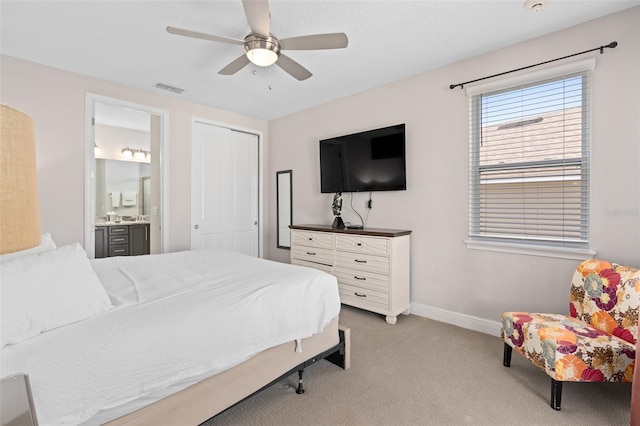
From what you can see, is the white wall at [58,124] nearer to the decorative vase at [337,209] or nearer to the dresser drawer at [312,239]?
the dresser drawer at [312,239]

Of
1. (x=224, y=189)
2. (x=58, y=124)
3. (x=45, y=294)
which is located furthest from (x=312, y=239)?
(x=58, y=124)

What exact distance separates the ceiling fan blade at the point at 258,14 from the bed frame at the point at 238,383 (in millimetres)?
1989

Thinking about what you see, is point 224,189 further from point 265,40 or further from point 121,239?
point 265,40

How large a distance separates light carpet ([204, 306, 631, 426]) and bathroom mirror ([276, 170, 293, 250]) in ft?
8.49

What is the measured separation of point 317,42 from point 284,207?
120 inches

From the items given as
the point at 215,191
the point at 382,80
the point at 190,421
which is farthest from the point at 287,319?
the point at 215,191

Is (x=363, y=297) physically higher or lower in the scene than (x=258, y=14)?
lower

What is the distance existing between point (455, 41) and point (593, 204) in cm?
172

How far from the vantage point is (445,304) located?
3211 millimetres

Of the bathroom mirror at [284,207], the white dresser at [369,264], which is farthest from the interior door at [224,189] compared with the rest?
the white dresser at [369,264]

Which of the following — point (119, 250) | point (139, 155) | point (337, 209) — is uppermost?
point (139, 155)

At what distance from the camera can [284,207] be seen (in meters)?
4.94

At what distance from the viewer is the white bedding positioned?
1.09 m

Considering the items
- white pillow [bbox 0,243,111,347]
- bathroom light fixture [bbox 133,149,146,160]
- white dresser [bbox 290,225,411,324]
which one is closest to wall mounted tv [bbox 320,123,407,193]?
white dresser [bbox 290,225,411,324]
